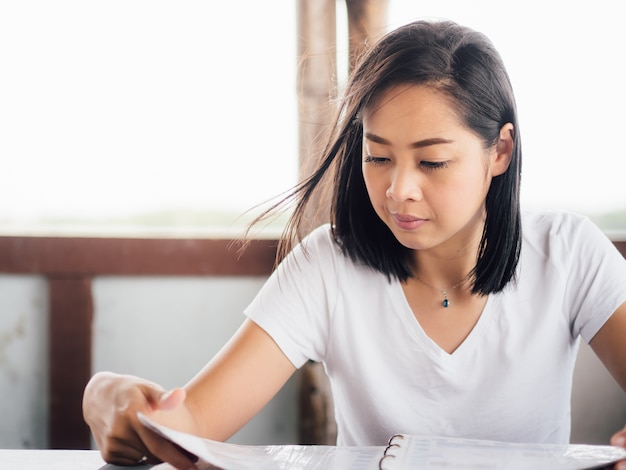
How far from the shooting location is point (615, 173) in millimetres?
2020

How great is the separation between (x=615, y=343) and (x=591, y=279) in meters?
0.11

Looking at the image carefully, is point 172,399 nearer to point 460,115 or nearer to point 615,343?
point 460,115

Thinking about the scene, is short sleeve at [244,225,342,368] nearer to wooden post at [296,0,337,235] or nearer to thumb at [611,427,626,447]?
thumb at [611,427,626,447]

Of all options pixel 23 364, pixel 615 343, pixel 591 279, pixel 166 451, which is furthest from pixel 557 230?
pixel 23 364

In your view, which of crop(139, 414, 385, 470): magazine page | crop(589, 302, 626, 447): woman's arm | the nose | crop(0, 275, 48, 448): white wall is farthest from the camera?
crop(0, 275, 48, 448): white wall

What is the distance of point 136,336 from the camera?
207 centimetres

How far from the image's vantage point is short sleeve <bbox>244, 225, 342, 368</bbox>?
3.85ft

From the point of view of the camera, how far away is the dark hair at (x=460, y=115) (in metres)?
1.08

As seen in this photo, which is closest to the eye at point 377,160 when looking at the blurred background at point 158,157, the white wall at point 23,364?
the blurred background at point 158,157

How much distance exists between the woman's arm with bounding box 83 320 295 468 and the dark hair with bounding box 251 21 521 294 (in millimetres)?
214

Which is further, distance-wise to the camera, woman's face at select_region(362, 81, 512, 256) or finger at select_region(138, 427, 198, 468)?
woman's face at select_region(362, 81, 512, 256)

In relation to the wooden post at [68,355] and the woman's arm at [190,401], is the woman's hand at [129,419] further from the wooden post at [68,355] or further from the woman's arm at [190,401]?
the wooden post at [68,355]

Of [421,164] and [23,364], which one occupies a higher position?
[421,164]

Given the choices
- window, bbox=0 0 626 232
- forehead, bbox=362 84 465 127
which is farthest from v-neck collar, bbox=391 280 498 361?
window, bbox=0 0 626 232
